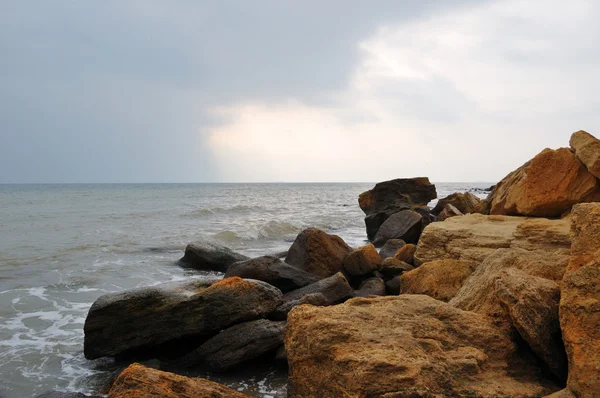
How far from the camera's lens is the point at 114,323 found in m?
6.07

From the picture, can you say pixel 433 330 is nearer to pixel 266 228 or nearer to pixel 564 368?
pixel 564 368

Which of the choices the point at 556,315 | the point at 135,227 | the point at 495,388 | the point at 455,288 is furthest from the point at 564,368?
the point at 135,227

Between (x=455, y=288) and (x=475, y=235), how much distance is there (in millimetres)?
1978

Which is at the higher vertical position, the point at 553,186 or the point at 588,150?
the point at 588,150

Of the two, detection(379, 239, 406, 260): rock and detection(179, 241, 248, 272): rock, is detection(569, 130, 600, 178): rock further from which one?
detection(179, 241, 248, 272): rock

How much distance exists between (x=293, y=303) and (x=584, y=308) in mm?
4544

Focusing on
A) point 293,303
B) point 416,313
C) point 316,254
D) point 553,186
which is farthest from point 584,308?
point 316,254

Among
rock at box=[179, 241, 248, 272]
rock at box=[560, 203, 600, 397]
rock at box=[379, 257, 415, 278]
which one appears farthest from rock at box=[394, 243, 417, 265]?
rock at box=[560, 203, 600, 397]

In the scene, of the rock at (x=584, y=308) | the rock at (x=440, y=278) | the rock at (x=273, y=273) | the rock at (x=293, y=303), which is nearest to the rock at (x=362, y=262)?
the rock at (x=273, y=273)

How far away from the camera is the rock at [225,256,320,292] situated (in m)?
8.45

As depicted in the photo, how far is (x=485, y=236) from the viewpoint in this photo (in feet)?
23.7

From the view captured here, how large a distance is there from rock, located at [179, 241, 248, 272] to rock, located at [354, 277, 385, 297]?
4421 millimetres

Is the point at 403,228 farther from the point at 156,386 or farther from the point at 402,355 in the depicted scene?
the point at 156,386

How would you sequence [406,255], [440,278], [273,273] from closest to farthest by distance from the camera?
[440,278], [273,273], [406,255]
